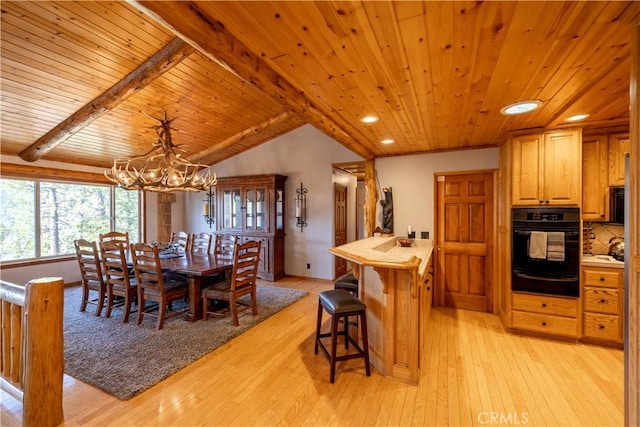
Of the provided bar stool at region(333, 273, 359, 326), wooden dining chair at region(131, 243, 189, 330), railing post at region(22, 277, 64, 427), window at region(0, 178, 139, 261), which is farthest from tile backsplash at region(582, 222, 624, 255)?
window at region(0, 178, 139, 261)

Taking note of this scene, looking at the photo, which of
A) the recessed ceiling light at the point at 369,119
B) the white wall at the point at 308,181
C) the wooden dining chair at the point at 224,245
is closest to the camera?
the recessed ceiling light at the point at 369,119

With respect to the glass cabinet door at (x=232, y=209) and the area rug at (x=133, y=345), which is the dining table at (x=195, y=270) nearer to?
the area rug at (x=133, y=345)

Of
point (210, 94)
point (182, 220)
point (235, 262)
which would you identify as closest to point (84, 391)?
point (235, 262)

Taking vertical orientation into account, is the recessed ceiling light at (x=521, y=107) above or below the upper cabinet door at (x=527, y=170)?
above

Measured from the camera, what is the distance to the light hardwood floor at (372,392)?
1881 millimetres

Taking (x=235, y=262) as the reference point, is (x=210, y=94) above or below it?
above

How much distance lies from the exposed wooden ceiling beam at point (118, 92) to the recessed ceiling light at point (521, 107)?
3.19m

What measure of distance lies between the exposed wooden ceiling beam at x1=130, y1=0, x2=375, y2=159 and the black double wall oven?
2.68 metres

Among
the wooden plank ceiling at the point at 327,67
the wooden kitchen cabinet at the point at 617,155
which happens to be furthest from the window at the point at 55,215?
the wooden kitchen cabinet at the point at 617,155

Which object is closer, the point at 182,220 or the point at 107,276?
the point at 107,276

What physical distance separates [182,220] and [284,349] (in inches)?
215

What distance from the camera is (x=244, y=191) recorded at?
598cm

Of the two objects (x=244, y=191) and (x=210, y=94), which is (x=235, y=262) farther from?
(x=244, y=191)

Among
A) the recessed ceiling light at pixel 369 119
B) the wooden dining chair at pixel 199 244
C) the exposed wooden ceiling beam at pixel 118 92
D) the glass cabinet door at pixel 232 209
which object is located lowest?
the wooden dining chair at pixel 199 244
